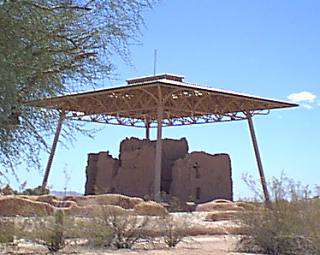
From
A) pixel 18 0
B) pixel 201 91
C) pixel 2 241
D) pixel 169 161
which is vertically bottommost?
pixel 2 241

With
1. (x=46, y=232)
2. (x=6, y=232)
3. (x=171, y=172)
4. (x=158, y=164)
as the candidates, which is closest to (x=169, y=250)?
(x=46, y=232)

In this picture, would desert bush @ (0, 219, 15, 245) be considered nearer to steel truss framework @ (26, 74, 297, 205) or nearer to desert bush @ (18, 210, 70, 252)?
desert bush @ (18, 210, 70, 252)

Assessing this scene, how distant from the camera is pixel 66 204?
1083 inches

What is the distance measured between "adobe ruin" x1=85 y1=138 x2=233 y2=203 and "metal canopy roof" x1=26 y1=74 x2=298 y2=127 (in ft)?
8.26

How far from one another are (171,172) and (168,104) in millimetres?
4430

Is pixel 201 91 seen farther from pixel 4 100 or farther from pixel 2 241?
pixel 4 100

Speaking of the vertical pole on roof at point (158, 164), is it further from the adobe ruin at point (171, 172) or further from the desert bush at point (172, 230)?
the desert bush at point (172, 230)

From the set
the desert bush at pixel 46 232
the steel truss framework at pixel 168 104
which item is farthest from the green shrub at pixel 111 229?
the steel truss framework at pixel 168 104

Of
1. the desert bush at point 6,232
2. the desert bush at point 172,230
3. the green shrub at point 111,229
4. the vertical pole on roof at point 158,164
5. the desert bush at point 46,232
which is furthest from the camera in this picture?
the vertical pole on roof at point 158,164

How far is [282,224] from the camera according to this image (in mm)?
15492

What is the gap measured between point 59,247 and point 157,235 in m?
2.93

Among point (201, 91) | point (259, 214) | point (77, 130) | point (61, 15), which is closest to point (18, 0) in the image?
point (61, 15)

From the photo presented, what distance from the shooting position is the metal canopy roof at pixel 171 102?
39.0 m

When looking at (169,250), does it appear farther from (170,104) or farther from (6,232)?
(170,104)
